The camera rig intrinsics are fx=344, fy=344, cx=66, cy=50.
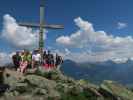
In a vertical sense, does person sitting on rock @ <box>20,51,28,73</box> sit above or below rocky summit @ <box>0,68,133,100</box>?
above

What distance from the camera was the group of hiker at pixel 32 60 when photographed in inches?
1561

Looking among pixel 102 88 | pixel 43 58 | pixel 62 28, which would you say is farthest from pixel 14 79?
pixel 62 28

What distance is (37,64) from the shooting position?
42.7m

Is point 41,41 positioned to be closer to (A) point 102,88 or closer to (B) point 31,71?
(B) point 31,71

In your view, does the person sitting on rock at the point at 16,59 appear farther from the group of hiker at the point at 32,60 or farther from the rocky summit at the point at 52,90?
the rocky summit at the point at 52,90

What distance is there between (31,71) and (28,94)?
909 cm

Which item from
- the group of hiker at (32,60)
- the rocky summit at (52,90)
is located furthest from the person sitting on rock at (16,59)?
the rocky summit at (52,90)

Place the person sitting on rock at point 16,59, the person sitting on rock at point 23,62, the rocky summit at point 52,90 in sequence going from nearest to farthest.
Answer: the rocky summit at point 52,90 < the person sitting on rock at point 23,62 < the person sitting on rock at point 16,59

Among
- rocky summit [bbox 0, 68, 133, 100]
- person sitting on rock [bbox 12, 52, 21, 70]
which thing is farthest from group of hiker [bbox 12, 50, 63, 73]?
rocky summit [bbox 0, 68, 133, 100]

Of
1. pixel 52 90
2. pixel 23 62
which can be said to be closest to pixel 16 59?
pixel 23 62

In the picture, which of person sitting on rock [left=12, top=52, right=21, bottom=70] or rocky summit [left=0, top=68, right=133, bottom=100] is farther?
person sitting on rock [left=12, top=52, right=21, bottom=70]

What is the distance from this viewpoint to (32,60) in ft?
138

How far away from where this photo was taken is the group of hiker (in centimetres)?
3966

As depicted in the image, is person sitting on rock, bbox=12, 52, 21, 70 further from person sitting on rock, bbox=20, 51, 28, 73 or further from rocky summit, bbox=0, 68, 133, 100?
rocky summit, bbox=0, 68, 133, 100
